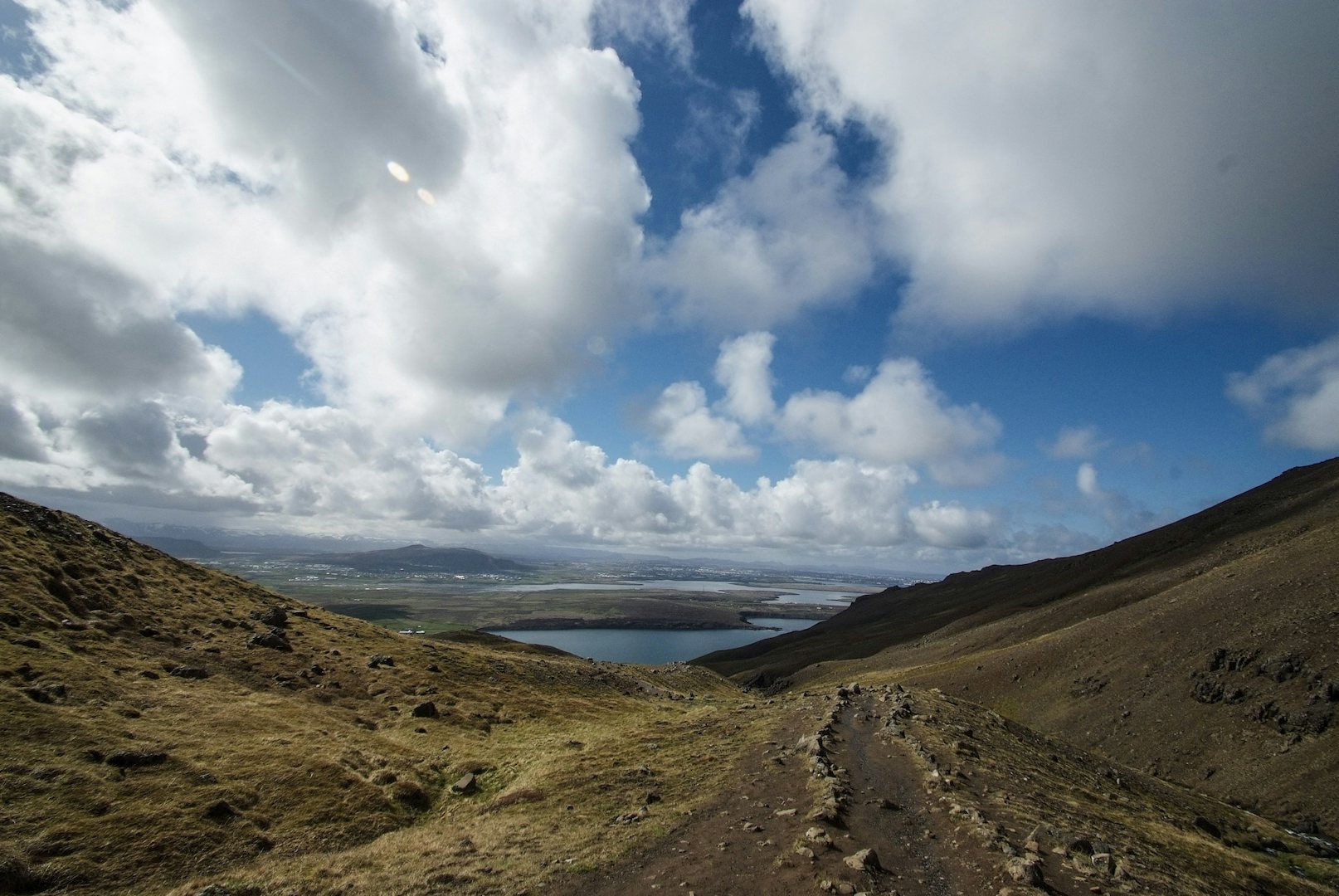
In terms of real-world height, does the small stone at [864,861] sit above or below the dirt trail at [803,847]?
above

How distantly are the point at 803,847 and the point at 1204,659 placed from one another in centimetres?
6309

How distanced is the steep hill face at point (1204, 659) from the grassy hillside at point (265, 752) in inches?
1581

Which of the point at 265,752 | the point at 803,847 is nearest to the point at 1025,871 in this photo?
the point at 803,847

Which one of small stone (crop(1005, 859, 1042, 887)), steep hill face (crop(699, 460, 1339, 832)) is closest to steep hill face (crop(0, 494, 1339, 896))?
small stone (crop(1005, 859, 1042, 887))

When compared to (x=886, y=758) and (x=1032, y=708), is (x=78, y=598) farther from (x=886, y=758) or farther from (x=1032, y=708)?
(x=1032, y=708)

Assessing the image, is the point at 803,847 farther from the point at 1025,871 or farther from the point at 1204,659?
the point at 1204,659

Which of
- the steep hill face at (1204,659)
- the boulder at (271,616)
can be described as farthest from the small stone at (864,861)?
the boulder at (271,616)

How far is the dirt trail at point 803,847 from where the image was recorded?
15.6 metres

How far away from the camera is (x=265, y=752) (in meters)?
25.9

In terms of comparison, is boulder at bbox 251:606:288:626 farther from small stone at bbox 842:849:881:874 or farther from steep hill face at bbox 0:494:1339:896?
small stone at bbox 842:849:881:874

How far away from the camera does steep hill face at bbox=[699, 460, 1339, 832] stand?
1737 inches

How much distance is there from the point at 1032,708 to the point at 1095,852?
191 feet

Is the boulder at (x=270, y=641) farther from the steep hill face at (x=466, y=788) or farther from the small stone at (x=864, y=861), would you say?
the small stone at (x=864, y=861)

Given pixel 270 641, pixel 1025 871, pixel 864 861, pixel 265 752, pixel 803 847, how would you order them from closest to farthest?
pixel 1025 871 < pixel 864 861 < pixel 803 847 < pixel 265 752 < pixel 270 641
